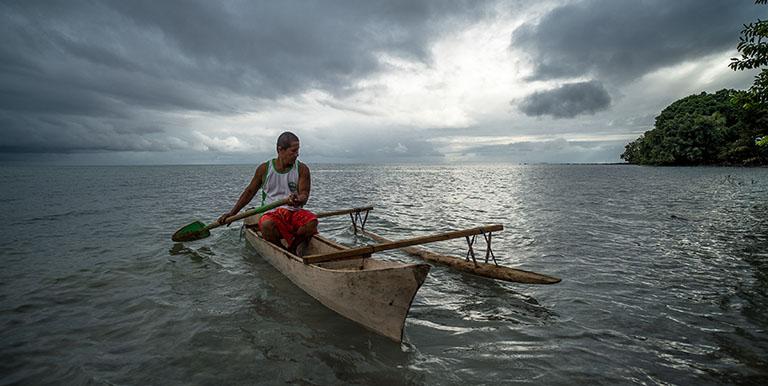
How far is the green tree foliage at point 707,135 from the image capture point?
58.2 metres

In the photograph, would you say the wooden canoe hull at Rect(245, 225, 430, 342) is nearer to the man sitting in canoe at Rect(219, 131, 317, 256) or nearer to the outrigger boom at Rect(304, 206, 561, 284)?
the outrigger boom at Rect(304, 206, 561, 284)

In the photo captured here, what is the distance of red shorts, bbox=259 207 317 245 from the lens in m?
6.84

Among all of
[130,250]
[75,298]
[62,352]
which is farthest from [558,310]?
[130,250]

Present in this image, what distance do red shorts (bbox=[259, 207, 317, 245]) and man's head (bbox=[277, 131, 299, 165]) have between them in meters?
1.19

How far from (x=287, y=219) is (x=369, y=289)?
334 cm

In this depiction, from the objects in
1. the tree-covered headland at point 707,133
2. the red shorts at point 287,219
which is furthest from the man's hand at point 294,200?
the tree-covered headland at point 707,133

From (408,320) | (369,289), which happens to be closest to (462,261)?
(408,320)

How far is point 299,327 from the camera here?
4.97 m

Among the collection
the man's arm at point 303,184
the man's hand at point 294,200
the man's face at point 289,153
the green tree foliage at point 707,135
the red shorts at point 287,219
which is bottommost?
the red shorts at point 287,219

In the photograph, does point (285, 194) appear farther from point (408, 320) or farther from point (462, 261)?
point (462, 261)

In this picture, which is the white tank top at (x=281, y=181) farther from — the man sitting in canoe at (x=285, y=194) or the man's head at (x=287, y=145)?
the man's head at (x=287, y=145)

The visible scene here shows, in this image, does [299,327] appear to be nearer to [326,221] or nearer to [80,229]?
[326,221]

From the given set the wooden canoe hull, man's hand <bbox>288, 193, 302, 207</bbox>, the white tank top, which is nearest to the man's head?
the white tank top

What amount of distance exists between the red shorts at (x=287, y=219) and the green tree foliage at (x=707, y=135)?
243 feet
